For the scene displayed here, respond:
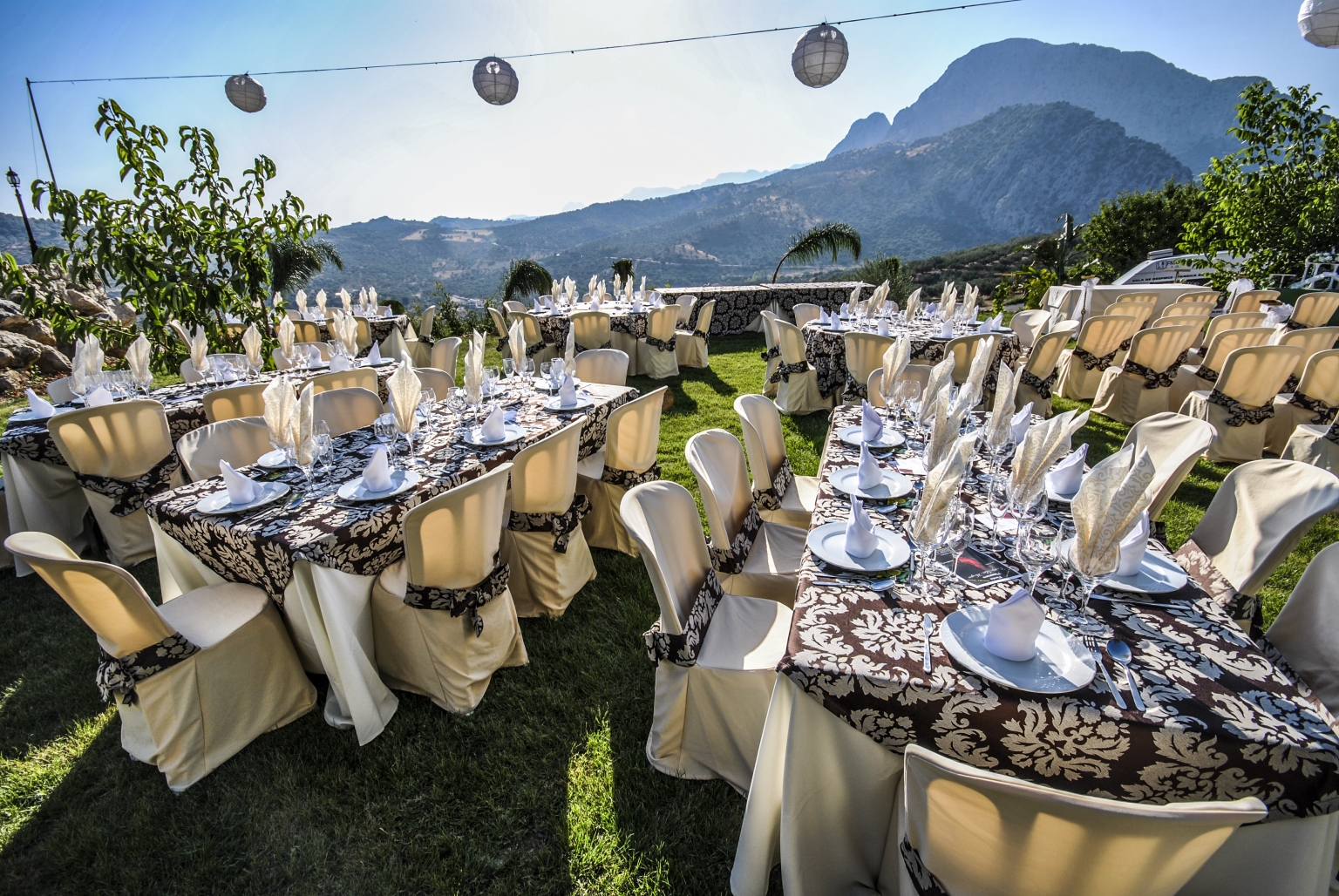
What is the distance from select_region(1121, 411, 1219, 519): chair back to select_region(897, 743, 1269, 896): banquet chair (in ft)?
4.93

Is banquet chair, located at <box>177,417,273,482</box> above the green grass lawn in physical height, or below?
above

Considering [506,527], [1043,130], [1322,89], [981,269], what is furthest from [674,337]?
[1043,130]

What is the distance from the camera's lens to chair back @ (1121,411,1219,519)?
2.09 m

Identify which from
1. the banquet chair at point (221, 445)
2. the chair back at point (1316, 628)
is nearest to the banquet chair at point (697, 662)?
the chair back at point (1316, 628)

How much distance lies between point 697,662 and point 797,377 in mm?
4120

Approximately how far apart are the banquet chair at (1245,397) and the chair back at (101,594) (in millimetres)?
5799

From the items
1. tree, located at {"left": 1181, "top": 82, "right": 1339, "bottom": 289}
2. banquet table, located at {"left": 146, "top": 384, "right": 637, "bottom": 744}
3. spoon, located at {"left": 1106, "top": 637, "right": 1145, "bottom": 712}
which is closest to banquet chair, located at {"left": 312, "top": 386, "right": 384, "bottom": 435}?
banquet table, located at {"left": 146, "top": 384, "right": 637, "bottom": 744}

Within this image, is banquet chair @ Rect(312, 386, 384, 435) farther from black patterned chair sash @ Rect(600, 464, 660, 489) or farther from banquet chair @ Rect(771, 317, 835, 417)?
Result: banquet chair @ Rect(771, 317, 835, 417)

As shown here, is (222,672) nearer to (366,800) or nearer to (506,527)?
(366,800)

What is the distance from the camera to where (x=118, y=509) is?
3.19 meters

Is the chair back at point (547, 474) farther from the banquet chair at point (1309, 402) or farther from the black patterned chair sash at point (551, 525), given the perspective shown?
the banquet chair at point (1309, 402)

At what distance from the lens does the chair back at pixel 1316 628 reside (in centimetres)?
149

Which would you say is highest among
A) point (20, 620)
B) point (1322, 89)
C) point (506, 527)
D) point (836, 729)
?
point (1322, 89)

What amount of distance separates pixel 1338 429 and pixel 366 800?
516 centimetres
